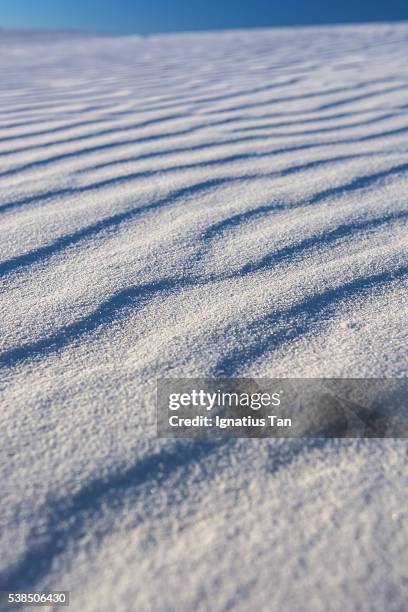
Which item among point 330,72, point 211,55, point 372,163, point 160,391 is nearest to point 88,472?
point 160,391

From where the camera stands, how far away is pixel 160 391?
3.34ft

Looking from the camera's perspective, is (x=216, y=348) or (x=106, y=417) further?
(x=216, y=348)

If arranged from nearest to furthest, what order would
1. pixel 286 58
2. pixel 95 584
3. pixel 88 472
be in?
pixel 95 584 → pixel 88 472 → pixel 286 58

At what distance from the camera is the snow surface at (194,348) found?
0.74m

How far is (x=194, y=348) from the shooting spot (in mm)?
1118

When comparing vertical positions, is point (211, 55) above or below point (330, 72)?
above

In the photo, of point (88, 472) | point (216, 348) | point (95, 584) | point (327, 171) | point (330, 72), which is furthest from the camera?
point (330, 72)

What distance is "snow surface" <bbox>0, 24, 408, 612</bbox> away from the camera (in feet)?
2.44

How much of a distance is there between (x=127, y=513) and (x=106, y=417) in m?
0.19

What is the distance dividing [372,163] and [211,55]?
4173 millimetres

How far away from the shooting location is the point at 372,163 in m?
2.14

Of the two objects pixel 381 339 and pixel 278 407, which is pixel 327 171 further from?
pixel 278 407

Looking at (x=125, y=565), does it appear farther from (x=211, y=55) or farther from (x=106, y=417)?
(x=211, y=55)

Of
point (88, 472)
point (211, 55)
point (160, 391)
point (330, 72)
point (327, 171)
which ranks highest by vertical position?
point (211, 55)
